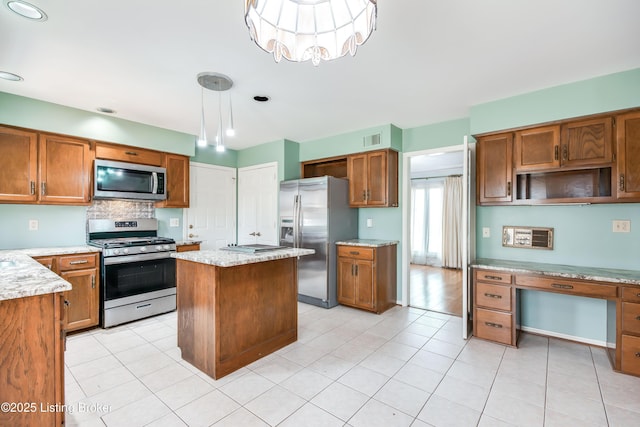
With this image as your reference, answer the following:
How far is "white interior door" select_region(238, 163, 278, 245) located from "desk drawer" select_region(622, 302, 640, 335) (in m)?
4.02

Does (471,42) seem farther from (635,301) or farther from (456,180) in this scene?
(456,180)

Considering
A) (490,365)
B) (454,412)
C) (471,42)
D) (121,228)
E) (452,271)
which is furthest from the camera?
(452,271)

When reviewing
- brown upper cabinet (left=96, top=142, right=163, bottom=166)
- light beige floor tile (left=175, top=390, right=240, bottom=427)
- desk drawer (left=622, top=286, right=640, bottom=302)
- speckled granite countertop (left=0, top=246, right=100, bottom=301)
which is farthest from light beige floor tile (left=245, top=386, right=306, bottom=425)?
brown upper cabinet (left=96, top=142, right=163, bottom=166)

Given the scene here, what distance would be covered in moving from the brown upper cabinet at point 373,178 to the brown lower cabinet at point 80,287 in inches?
130

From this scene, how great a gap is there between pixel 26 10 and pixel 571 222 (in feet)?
15.6

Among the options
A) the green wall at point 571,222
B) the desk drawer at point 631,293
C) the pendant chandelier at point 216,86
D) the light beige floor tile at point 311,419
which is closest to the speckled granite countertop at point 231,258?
the pendant chandelier at point 216,86

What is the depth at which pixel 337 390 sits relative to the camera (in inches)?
86.8

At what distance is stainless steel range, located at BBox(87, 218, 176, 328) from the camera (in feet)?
11.1

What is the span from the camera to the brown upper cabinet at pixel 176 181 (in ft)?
14.2

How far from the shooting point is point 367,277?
3.91 metres

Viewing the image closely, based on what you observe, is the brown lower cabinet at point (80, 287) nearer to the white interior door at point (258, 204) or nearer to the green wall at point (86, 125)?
the green wall at point (86, 125)

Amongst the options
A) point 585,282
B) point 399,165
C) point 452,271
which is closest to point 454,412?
point 585,282

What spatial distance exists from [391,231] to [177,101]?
3196mm

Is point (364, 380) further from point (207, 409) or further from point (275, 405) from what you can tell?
point (207, 409)
